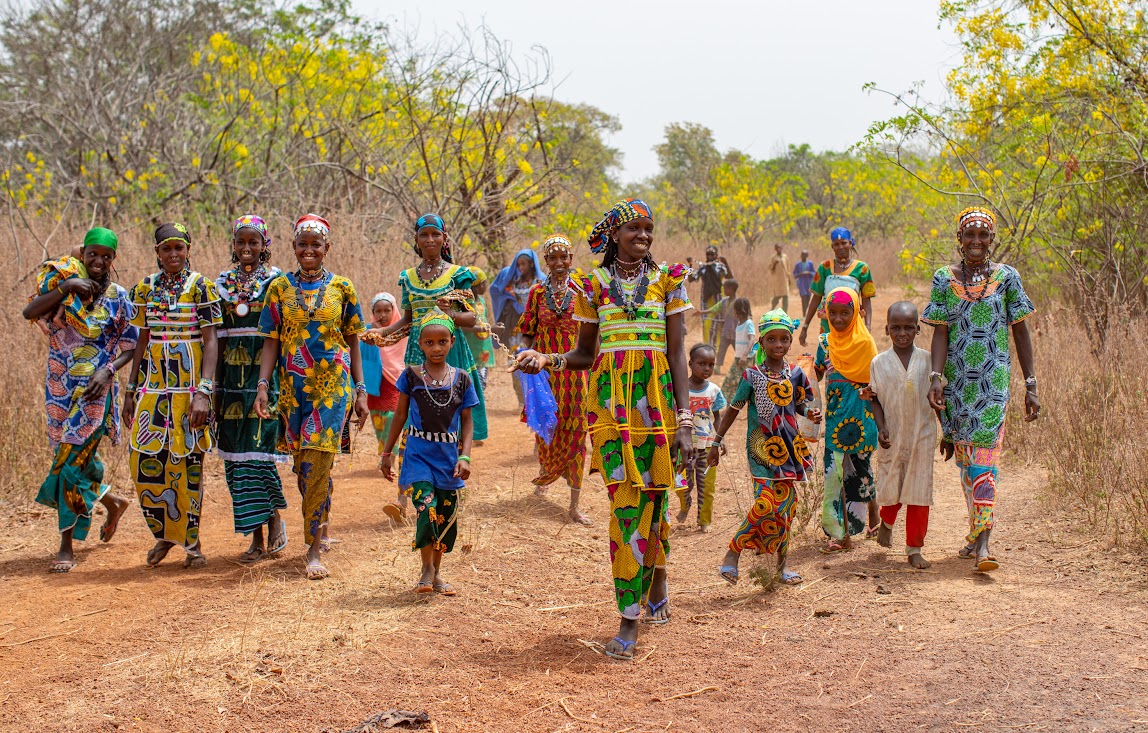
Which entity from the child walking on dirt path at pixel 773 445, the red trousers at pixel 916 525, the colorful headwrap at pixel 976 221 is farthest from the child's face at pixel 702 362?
the colorful headwrap at pixel 976 221

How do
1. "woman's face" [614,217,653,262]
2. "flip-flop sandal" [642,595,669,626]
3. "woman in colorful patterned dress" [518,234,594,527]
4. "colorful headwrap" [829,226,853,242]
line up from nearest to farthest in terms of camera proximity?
"woman's face" [614,217,653,262] → "flip-flop sandal" [642,595,669,626] → "woman in colorful patterned dress" [518,234,594,527] → "colorful headwrap" [829,226,853,242]

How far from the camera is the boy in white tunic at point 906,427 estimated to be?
19.0 feet

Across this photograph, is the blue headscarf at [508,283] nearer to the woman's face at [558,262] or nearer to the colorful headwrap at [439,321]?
the woman's face at [558,262]

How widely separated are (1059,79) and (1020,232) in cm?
170

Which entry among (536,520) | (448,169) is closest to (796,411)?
(536,520)

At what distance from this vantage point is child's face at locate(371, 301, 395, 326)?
831 centimetres

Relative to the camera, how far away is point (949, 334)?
229 inches

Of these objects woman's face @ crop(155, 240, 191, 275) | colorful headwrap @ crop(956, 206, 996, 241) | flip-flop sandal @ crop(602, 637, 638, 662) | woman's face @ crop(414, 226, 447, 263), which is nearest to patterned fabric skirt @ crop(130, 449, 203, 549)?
woman's face @ crop(155, 240, 191, 275)

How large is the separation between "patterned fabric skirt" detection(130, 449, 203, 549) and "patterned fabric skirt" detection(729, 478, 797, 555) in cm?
302

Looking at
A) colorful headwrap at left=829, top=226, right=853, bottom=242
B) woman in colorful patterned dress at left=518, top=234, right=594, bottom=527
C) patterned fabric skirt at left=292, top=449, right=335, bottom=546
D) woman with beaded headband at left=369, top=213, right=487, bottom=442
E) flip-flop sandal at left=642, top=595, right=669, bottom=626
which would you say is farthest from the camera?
colorful headwrap at left=829, top=226, right=853, bottom=242

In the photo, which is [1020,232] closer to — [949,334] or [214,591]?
[949,334]

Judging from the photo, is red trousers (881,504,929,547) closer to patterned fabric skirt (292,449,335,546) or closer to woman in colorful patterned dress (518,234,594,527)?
woman in colorful patterned dress (518,234,594,527)

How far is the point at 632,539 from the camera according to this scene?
4.50 metres

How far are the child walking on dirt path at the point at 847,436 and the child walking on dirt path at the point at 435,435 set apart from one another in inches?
88.8
